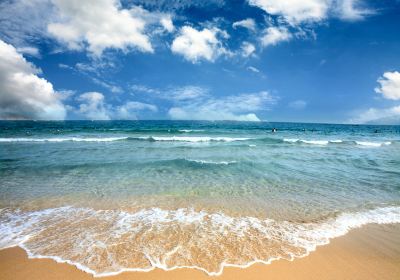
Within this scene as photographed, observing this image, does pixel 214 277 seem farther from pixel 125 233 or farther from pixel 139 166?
pixel 139 166

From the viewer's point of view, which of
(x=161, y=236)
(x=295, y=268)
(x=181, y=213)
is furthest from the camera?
(x=181, y=213)

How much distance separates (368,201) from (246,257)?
561cm

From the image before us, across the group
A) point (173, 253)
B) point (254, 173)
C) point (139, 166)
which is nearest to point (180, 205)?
point (173, 253)

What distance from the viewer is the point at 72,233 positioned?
16.8 ft

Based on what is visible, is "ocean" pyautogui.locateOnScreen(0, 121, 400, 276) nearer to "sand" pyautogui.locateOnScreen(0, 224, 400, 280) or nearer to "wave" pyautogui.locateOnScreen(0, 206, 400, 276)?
"wave" pyautogui.locateOnScreen(0, 206, 400, 276)

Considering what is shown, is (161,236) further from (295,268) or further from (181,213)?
(295,268)

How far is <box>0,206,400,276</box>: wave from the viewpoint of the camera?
162 inches

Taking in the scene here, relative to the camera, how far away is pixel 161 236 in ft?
16.4

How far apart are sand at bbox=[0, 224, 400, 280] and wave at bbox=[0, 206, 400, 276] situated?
0.45ft

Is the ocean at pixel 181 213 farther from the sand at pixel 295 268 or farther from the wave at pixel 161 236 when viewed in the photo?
the sand at pixel 295 268

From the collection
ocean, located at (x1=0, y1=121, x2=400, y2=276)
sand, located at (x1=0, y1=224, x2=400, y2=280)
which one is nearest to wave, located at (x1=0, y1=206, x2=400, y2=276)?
ocean, located at (x1=0, y1=121, x2=400, y2=276)

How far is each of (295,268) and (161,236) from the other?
266cm

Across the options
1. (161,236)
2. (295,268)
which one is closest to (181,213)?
(161,236)

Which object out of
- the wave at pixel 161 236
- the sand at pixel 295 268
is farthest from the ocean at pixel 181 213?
the sand at pixel 295 268
